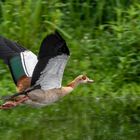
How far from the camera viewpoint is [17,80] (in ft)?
21.0

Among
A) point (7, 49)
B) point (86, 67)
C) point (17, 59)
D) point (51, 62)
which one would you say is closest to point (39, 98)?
point (17, 59)

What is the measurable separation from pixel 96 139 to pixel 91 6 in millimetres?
2288

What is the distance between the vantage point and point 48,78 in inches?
245

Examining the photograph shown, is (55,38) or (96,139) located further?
(96,139)

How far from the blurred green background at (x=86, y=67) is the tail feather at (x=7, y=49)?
1.77ft

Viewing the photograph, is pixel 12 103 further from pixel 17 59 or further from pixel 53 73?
pixel 53 73

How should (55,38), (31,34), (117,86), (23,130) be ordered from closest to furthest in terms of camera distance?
(55,38)
(23,130)
(117,86)
(31,34)

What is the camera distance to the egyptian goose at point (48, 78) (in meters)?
5.65

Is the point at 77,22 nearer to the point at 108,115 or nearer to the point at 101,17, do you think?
the point at 101,17

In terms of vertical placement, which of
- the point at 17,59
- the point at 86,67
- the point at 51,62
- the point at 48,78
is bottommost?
the point at 86,67

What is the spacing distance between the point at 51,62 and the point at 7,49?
23.2 inches

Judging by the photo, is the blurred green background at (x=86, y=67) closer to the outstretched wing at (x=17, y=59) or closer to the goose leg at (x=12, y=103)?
the goose leg at (x=12, y=103)

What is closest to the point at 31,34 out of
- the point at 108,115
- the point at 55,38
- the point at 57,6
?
the point at 57,6

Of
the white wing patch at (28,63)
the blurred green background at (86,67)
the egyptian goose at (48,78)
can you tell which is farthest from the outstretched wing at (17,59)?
the blurred green background at (86,67)
